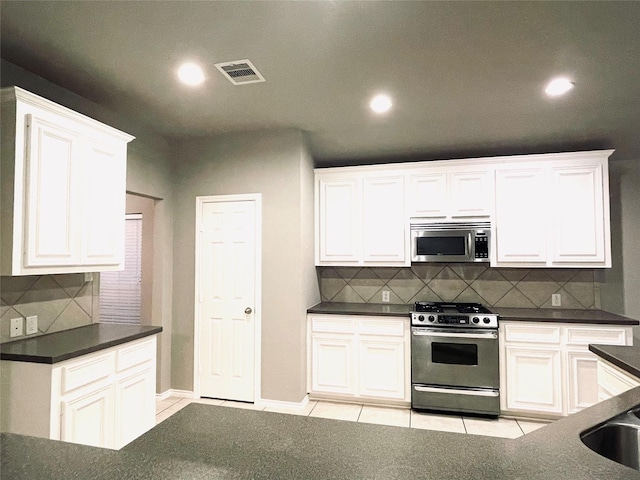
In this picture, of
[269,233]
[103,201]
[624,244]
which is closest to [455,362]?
[269,233]

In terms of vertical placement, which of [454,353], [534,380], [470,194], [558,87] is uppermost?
[558,87]

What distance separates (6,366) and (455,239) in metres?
3.72

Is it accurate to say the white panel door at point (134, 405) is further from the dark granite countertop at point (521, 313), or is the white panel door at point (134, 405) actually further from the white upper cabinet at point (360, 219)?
the white upper cabinet at point (360, 219)

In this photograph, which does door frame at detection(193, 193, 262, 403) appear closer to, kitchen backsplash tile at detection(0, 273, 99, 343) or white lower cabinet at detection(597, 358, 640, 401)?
kitchen backsplash tile at detection(0, 273, 99, 343)

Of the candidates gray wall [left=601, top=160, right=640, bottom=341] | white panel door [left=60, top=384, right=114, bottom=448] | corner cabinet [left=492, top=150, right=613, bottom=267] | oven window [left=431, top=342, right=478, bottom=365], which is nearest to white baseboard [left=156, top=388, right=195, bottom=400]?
white panel door [left=60, top=384, right=114, bottom=448]

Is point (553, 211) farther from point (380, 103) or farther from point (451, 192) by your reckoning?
point (380, 103)

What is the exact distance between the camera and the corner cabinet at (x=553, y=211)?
354cm

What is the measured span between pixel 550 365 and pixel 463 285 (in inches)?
45.0

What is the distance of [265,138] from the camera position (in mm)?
3760

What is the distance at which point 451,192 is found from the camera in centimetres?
390

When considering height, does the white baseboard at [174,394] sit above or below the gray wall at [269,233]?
below

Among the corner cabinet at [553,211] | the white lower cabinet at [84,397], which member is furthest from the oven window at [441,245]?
the white lower cabinet at [84,397]

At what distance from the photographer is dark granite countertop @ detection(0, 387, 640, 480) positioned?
2.89 ft

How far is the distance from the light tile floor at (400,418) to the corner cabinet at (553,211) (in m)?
1.48
